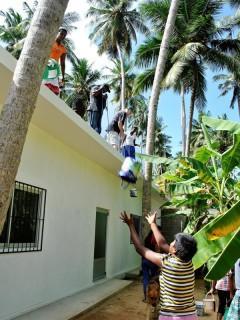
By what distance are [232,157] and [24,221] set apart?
A: 12.4 ft

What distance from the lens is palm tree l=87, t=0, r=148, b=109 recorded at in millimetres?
27297

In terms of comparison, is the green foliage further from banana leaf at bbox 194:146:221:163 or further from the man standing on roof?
banana leaf at bbox 194:146:221:163

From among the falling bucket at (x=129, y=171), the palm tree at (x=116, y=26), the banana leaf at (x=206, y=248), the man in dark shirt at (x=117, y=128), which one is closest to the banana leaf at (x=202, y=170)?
the falling bucket at (x=129, y=171)

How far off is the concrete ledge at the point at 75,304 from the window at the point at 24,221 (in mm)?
1081

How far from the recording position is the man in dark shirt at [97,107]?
10.0 m

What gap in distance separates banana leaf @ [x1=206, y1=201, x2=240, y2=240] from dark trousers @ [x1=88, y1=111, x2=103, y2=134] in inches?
256

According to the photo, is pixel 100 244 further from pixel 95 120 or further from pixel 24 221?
pixel 24 221

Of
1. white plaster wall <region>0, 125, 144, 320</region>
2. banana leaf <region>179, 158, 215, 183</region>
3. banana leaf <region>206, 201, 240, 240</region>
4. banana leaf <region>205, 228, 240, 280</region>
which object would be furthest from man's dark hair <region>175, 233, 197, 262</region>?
white plaster wall <region>0, 125, 144, 320</region>

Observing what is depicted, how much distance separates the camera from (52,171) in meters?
8.16

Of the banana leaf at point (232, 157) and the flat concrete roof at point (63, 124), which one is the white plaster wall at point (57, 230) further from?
the banana leaf at point (232, 157)

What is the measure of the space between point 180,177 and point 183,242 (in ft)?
14.8

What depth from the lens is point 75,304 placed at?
7.97 m

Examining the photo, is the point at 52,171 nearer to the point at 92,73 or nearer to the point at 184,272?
the point at 184,272

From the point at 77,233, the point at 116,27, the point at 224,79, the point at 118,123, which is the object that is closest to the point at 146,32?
the point at 116,27
